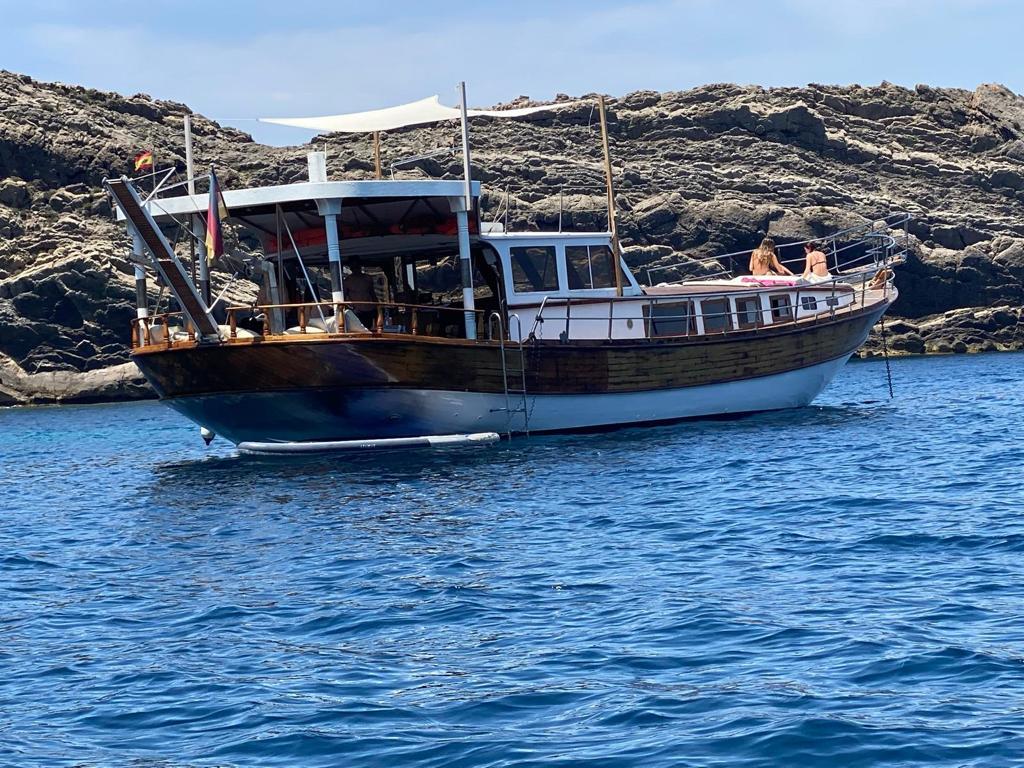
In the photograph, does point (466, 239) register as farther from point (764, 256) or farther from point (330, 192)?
point (764, 256)

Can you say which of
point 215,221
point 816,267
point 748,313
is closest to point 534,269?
point 748,313

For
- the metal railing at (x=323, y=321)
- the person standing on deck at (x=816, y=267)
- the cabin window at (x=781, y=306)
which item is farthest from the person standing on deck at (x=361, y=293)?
the person standing on deck at (x=816, y=267)

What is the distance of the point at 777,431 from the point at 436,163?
3830 cm

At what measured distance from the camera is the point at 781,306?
2716 centimetres

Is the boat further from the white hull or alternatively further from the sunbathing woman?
the sunbathing woman

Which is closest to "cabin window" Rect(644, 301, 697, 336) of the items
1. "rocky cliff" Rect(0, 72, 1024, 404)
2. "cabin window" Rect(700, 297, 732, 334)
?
"cabin window" Rect(700, 297, 732, 334)

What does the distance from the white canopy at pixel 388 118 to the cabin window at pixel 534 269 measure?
2.70 m

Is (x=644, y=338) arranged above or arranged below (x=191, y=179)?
below

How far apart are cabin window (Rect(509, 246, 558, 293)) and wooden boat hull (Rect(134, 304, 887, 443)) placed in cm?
152

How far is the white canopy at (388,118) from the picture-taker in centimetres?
2522

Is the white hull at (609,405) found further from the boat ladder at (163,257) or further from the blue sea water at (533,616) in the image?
the boat ladder at (163,257)

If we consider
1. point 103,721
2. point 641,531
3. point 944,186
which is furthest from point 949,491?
point 944,186

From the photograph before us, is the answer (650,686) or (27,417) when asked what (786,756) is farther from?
(27,417)

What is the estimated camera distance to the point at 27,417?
143 ft
